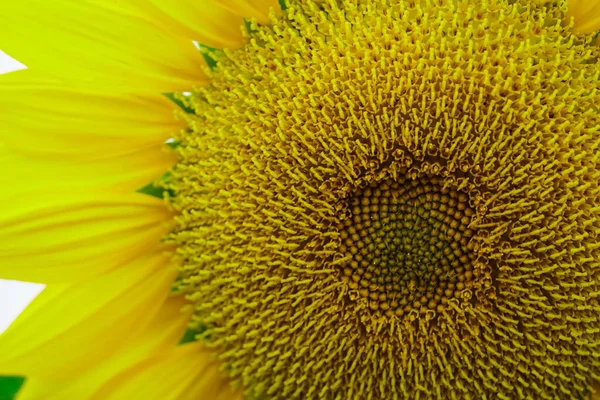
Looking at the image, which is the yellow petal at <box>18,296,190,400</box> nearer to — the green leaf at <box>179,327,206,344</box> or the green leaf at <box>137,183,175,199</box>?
the green leaf at <box>179,327,206,344</box>

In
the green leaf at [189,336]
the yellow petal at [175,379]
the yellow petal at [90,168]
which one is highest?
the yellow petal at [90,168]

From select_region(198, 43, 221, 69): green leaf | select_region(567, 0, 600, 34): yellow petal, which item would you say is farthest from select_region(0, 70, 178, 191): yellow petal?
select_region(567, 0, 600, 34): yellow petal

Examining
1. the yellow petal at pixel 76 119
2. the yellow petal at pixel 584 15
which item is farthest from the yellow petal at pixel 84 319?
the yellow petal at pixel 584 15

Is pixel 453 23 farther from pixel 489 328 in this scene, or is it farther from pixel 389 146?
pixel 489 328

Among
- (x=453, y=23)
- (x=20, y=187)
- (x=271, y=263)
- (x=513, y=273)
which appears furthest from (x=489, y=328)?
(x=20, y=187)

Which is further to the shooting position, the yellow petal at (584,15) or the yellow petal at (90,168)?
the yellow petal at (90,168)

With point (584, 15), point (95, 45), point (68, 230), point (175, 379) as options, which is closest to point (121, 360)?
point (175, 379)

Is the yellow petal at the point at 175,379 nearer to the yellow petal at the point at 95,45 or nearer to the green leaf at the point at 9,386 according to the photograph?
the green leaf at the point at 9,386
